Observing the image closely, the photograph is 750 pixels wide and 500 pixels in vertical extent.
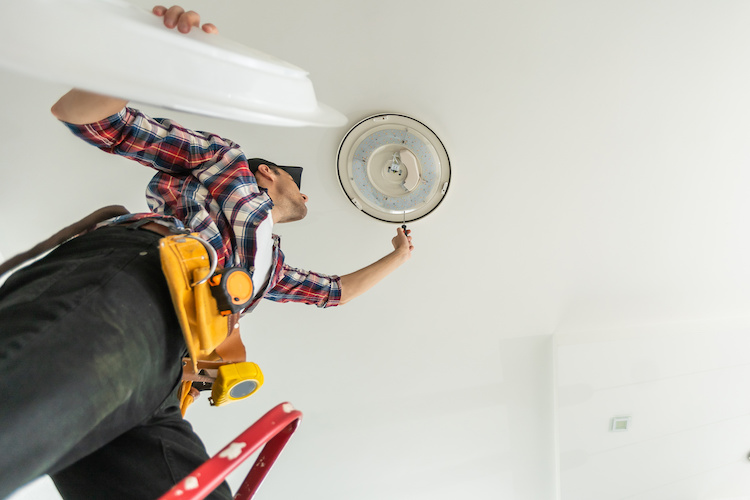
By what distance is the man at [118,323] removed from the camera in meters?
0.74

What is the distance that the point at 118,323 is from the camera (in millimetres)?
850

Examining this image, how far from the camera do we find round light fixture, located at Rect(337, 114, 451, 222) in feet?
5.67

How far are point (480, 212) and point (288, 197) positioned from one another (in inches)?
27.5

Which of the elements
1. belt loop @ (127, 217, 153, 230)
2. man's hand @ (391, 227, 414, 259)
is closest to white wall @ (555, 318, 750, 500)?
man's hand @ (391, 227, 414, 259)

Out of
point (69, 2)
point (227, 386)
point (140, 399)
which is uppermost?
point (69, 2)

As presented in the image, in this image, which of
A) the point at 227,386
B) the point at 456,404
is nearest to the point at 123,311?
the point at 227,386

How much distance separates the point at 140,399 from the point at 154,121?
61 cm

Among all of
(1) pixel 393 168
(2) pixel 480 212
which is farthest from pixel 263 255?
(2) pixel 480 212

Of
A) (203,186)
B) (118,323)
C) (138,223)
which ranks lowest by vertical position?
(118,323)

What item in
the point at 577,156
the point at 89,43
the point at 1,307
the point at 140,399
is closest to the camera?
the point at 89,43

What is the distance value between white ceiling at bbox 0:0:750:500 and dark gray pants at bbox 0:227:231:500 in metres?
0.90

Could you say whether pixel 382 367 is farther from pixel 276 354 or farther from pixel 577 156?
pixel 577 156

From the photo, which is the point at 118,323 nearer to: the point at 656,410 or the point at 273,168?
the point at 273,168

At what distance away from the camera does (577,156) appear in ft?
5.64
